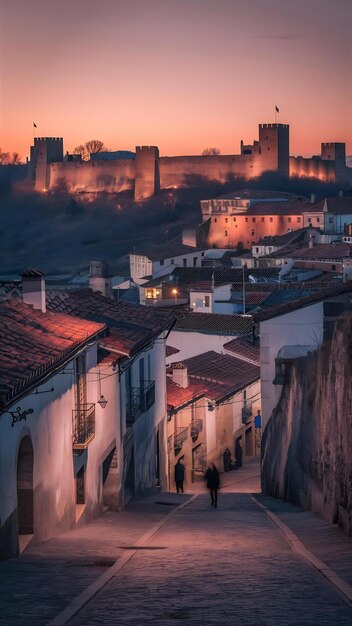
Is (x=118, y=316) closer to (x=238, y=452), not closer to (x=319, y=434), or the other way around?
(x=319, y=434)

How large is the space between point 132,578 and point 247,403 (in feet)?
87.4

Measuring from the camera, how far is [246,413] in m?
36.0

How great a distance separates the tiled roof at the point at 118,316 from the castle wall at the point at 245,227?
91.4 m

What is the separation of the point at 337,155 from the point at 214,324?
113105 millimetres

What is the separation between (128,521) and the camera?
54.1 ft

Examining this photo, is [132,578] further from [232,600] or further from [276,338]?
[276,338]

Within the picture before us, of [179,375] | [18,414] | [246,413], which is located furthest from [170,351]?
[18,414]

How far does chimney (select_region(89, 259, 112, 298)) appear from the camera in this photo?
26766 mm

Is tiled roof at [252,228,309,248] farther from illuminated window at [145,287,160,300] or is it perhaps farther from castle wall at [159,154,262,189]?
castle wall at [159,154,262,189]

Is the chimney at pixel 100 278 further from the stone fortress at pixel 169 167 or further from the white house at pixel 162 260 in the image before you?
the stone fortress at pixel 169 167

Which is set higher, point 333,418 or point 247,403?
point 333,418

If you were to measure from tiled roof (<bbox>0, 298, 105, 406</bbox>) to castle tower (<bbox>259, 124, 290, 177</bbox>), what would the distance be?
431 ft

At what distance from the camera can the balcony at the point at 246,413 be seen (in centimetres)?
3597

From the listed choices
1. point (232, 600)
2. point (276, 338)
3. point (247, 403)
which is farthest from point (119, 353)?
point (247, 403)
